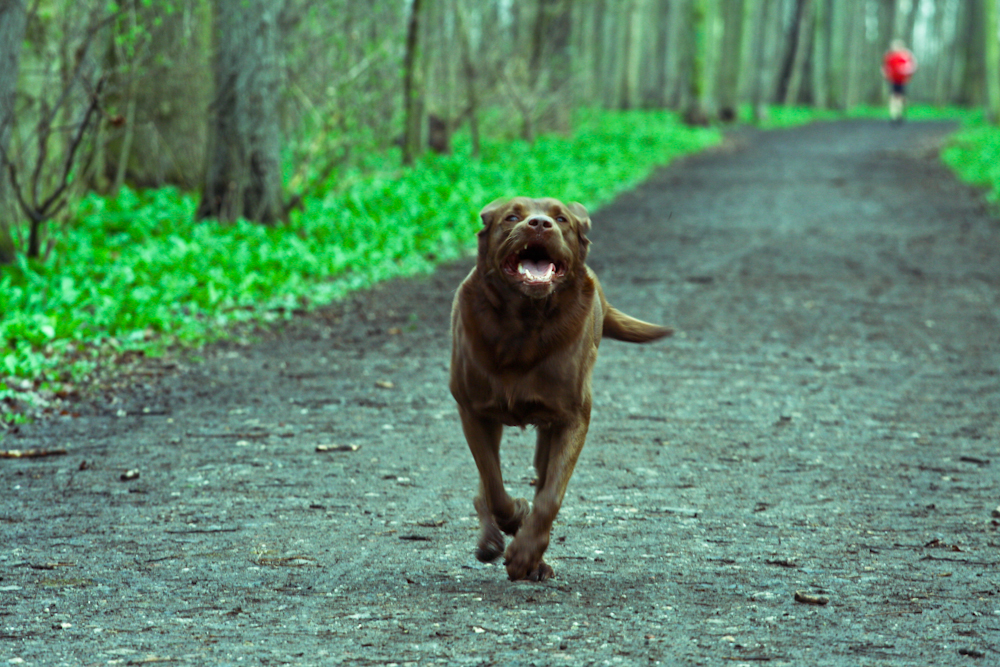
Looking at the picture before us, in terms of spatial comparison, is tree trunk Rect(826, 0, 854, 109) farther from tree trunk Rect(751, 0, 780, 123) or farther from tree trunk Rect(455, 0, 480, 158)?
tree trunk Rect(455, 0, 480, 158)

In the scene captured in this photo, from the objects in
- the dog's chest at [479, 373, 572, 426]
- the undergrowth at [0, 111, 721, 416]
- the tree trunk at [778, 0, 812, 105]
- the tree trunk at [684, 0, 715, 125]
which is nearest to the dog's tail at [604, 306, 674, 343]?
the dog's chest at [479, 373, 572, 426]

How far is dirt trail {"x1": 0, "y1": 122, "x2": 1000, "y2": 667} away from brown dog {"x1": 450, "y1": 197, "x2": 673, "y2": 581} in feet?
1.02

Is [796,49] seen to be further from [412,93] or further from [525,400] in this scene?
[525,400]

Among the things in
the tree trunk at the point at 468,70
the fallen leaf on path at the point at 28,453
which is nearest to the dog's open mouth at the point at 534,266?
the fallen leaf on path at the point at 28,453

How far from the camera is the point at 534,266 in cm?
373

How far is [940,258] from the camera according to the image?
12.1 meters

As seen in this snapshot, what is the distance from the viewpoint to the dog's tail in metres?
4.70

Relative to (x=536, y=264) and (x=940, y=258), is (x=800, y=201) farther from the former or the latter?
(x=536, y=264)

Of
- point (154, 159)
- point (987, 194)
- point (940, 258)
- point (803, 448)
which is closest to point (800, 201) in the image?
point (987, 194)

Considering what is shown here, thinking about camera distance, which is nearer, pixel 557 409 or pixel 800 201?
pixel 557 409

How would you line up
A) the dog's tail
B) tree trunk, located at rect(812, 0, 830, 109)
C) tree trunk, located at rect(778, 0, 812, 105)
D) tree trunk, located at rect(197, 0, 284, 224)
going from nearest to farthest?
the dog's tail < tree trunk, located at rect(197, 0, 284, 224) < tree trunk, located at rect(778, 0, 812, 105) < tree trunk, located at rect(812, 0, 830, 109)

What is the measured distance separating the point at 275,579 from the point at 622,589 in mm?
1177

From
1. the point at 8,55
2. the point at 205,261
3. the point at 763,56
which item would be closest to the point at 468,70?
the point at 205,261

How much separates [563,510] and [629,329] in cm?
81
